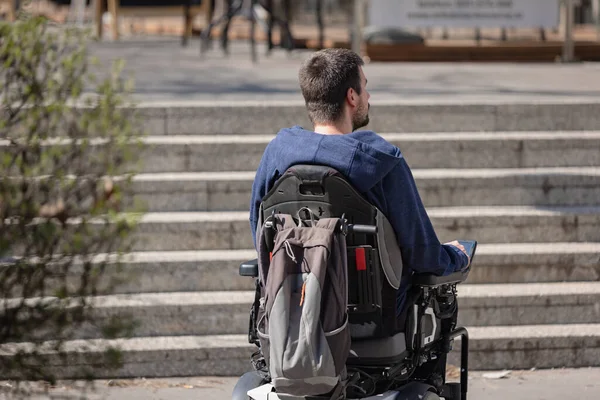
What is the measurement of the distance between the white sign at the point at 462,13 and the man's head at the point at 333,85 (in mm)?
6658

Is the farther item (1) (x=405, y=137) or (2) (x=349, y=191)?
(1) (x=405, y=137)

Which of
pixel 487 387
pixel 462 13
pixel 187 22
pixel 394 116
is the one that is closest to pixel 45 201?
pixel 487 387

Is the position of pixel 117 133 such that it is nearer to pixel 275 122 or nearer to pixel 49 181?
pixel 49 181

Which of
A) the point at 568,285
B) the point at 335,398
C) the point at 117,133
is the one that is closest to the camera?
the point at 335,398

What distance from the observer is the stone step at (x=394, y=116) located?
6.95 m

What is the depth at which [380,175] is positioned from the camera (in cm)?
378

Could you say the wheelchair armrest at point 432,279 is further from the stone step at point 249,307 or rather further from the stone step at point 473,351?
the stone step at point 249,307

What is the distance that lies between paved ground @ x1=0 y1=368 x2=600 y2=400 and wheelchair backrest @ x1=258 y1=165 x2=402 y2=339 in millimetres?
1811

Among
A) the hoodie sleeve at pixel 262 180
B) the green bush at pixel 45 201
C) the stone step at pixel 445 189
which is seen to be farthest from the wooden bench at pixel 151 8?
the hoodie sleeve at pixel 262 180

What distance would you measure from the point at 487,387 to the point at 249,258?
1.42 m

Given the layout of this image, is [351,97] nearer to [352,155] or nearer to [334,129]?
[334,129]

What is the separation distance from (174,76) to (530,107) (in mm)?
3828

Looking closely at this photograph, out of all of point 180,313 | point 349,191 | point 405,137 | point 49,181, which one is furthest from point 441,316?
point 405,137

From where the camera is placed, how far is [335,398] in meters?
3.71
